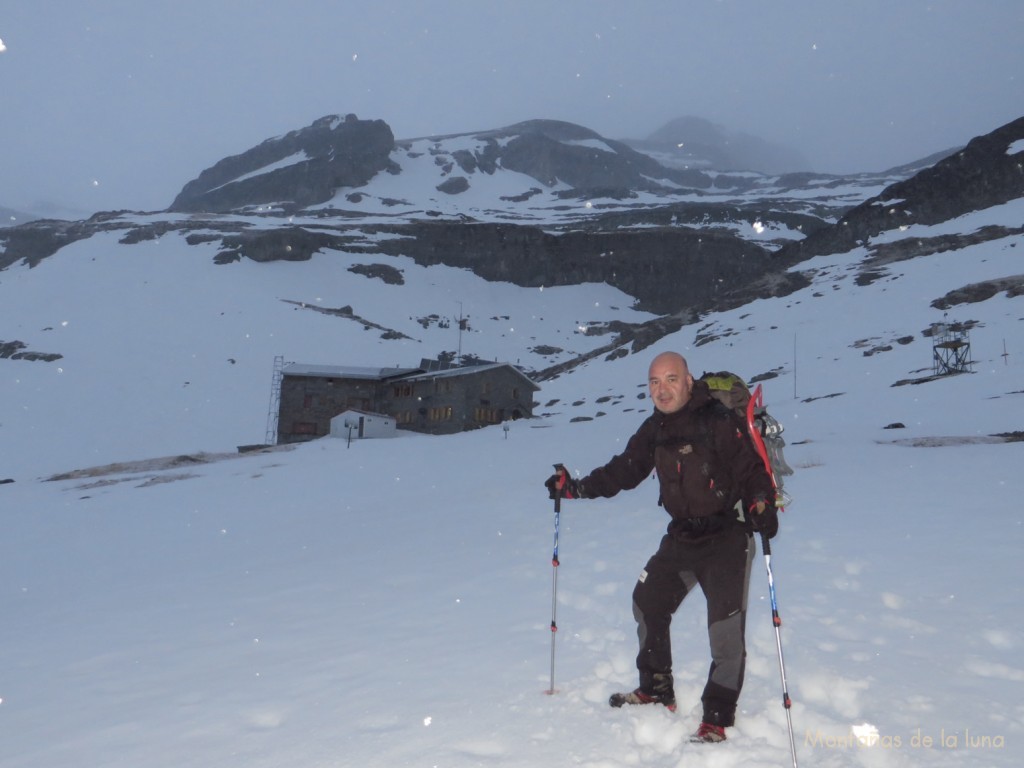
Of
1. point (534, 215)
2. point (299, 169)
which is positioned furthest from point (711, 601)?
point (299, 169)

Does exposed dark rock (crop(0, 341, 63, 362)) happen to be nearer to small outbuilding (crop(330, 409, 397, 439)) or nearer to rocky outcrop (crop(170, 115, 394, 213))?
small outbuilding (crop(330, 409, 397, 439))

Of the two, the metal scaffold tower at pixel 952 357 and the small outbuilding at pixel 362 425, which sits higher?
the metal scaffold tower at pixel 952 357

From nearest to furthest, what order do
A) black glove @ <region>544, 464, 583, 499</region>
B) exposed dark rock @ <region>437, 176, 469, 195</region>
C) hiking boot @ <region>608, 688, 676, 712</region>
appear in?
hiking boot @ <region>608, 688, 676, 712</region>, black glove @ <region>544, 464, 583, 499</region>, exposed dark rock @ <region>437, 176, 469, 195</region>

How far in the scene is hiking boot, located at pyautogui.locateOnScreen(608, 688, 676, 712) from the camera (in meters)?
4.40

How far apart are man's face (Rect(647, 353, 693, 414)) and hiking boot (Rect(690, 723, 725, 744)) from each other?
196 cm

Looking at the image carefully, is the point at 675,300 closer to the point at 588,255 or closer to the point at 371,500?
the point at 588,255

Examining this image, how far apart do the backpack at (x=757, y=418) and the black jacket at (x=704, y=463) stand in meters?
0.07

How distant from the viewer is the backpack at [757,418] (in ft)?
14.1

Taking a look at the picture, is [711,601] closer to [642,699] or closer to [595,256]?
[642,699]

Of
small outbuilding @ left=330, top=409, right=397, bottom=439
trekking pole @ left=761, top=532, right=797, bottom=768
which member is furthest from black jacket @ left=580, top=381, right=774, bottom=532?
small outbuilding @ left=330, top=409, right=397, bottom=439

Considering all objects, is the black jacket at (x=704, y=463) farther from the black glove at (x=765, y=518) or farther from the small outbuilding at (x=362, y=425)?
the small outbuilding at (x=362, y=425)


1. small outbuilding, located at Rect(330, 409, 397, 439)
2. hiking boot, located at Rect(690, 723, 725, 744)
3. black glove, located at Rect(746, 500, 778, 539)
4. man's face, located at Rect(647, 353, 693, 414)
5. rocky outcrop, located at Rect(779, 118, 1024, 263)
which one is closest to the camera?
hiking boot, located at Rect(690, 723, 725, 744)

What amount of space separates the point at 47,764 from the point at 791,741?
4760 mm

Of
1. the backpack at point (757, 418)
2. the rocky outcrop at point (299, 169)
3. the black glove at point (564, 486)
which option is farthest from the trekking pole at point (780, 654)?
the rocky outcrop at point (299, 169)
